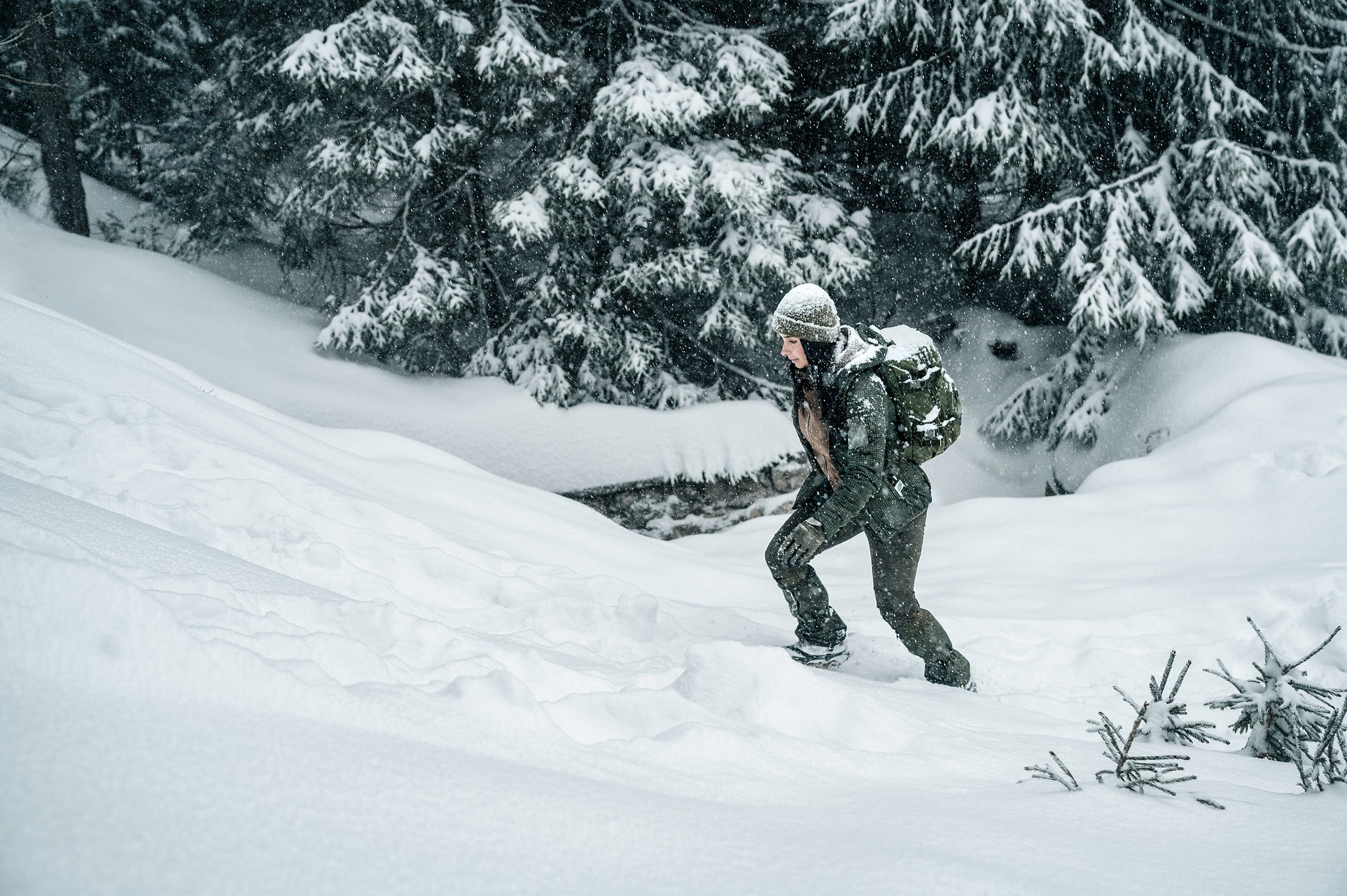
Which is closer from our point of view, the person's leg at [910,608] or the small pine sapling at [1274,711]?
the small pine sapling at [1274,711]

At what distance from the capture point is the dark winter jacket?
3365 millimetres

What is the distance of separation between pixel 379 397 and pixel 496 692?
8036 millimetres

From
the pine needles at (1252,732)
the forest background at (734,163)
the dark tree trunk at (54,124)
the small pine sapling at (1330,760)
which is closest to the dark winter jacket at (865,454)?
the pine needles at (1252,732)

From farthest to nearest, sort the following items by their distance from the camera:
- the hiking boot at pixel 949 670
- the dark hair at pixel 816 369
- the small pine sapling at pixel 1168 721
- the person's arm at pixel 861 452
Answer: the hiking boot at pixel 949 670 < the dark hair at pixel 816 369 < the person's arm at pixel 861 452 < the small pine sapling at pixel 1168 721

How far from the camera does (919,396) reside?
3.53 m

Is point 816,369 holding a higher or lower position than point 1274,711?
higher

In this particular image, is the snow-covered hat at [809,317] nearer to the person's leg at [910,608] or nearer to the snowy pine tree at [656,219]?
the person's leg at [910,608]

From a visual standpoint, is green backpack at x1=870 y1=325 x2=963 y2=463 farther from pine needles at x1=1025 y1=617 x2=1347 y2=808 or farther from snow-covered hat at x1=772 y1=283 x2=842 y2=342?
pine needles at x1=1025 y1=617 x2=1347 y2=808

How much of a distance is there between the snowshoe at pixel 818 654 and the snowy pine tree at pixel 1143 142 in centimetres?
657

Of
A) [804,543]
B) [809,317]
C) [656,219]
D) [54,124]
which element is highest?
[656,219]

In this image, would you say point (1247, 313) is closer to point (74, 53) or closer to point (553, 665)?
point (553, 665)

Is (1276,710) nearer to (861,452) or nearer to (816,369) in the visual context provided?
(861,452)

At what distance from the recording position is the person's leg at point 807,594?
390 cm

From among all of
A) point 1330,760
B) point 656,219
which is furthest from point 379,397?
point 1330,760
